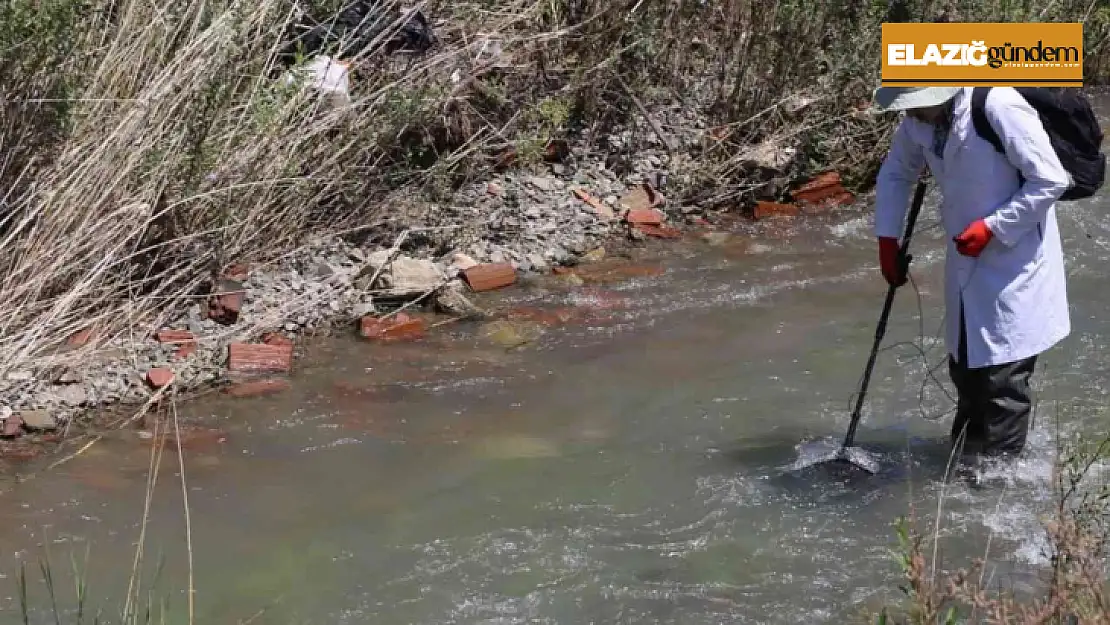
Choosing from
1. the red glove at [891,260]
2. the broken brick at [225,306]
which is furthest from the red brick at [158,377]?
the red glove at [891,260]

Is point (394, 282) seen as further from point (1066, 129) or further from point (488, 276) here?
point (1066, 129)

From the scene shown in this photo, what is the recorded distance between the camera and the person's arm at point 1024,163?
4090 mm

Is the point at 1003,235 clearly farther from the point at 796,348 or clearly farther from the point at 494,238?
the point at 494,238

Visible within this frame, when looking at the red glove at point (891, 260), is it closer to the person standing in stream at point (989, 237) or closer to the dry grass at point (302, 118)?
the person standing in stream at point (989, 237)

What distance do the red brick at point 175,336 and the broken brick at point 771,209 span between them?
3.63m

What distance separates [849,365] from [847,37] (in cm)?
322

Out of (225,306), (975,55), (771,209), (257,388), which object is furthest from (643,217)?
(257,388)

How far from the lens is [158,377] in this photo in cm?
545

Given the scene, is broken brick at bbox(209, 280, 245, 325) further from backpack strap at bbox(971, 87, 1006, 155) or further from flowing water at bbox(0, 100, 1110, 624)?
backpack strap at bbox(971, 87, 1006, 155)

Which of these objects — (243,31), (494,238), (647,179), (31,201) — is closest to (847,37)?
(647,179)

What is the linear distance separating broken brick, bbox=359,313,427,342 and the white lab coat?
248cm

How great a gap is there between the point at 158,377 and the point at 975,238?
10.8ft

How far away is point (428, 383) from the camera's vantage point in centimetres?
572

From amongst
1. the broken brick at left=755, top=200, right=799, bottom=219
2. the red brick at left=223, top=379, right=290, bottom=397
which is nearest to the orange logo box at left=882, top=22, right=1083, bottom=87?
the broken brick at left=755, top=200, right=799, bottom=219
